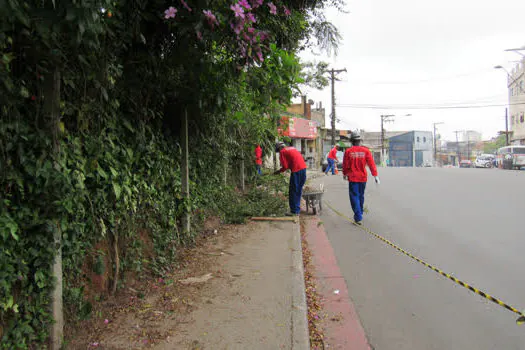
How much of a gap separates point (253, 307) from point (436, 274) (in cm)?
255

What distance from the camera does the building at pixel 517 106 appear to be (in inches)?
1941

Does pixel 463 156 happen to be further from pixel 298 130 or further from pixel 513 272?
pixel 513 272

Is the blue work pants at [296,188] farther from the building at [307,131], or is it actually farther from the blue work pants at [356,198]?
the building at [307,131]

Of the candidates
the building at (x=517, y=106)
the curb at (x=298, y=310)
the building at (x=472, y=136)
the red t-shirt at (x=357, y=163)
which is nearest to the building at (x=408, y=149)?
the building at (x=517, y=106)

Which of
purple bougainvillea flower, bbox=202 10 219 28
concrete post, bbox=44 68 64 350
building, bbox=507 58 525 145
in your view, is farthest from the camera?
building, bbox=507 58 525 145

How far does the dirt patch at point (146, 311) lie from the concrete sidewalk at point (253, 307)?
0.35ft

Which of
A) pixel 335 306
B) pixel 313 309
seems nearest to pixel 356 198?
pixel 335 306

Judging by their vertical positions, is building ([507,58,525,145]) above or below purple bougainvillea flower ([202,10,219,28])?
above

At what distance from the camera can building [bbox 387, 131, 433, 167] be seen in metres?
81.3

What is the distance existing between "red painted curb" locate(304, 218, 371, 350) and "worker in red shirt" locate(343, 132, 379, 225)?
5.92 feet

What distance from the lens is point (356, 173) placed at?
8.34 m

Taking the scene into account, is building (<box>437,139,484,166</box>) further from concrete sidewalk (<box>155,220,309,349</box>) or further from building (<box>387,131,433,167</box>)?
concrete sidewalk (<box>155,220,309,349</box>)

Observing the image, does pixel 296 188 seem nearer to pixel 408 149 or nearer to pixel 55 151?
pixel 55 151

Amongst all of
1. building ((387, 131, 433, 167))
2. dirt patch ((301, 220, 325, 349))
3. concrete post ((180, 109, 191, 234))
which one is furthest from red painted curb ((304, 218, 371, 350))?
building ((387, 131, 433, 167))
